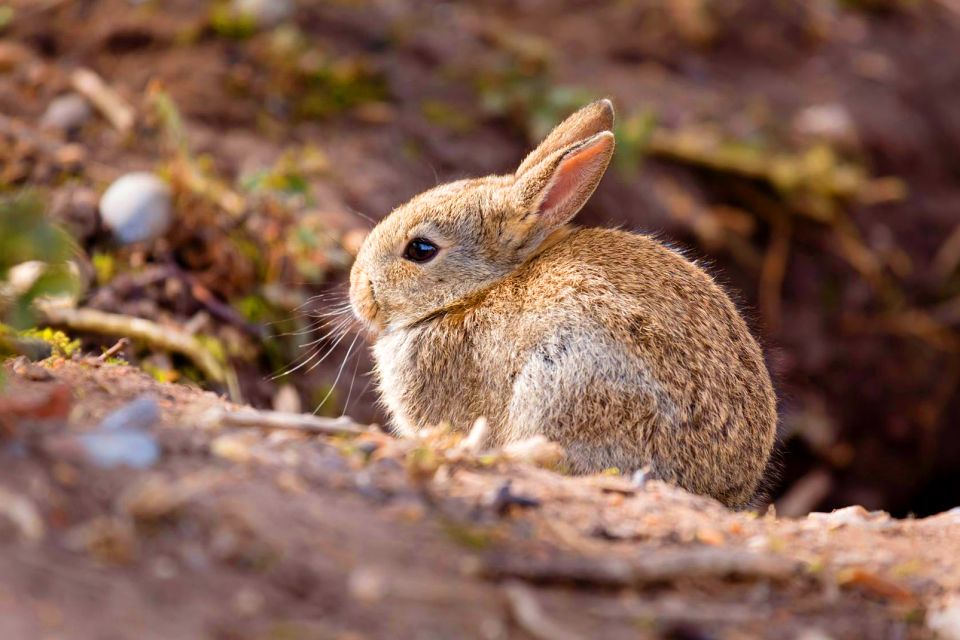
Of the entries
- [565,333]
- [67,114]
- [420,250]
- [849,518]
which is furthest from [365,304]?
[67,114]

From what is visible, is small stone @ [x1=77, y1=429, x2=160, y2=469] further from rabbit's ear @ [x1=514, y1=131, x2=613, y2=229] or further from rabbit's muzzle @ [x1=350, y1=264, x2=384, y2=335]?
rabbit's ear @ [x1=514, y1=131, x2=613, y2=229]

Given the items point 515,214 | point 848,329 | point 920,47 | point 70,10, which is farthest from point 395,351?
point 920,47

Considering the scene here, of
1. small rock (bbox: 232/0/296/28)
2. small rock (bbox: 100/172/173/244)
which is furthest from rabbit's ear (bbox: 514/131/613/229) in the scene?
small rock (bbox: 232/0/296/28)

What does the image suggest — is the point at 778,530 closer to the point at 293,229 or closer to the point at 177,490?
the point at 177,490

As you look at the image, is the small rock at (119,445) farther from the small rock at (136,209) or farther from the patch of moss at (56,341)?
the small rock at (136,209)

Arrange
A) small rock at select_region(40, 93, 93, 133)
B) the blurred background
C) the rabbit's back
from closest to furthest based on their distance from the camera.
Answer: the rabbit's back, the blurred background, small rock at select_region(40, 93, 93, 133)

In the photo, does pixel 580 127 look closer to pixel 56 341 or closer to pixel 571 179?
pixel 571 179

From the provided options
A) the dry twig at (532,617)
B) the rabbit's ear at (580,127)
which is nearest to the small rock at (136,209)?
the rabbit's ear at (580,127)
